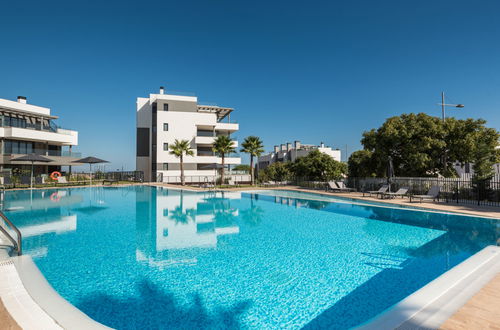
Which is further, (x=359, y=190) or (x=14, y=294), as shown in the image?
(x=359, y=190)

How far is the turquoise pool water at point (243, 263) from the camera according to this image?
12.8 feet

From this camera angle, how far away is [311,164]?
26.3m

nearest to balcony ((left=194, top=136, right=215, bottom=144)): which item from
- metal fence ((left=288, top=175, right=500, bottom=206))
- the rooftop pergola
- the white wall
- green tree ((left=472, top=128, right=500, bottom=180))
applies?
the rooftop pergola

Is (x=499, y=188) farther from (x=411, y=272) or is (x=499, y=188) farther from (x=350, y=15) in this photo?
(x=350, y=15)

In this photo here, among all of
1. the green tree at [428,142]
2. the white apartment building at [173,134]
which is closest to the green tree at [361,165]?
the green tree at [428,142]

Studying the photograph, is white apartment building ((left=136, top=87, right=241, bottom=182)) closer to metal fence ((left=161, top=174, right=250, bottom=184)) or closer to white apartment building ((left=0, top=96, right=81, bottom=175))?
metal fence ((left=161, top=174, right=250, bottom=184))

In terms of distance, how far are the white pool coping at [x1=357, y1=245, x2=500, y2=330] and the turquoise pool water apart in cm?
67

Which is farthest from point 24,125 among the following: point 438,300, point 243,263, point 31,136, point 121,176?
point 438,300

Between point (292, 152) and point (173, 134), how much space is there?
31.1 m

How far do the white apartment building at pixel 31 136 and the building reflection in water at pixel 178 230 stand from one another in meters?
21.5

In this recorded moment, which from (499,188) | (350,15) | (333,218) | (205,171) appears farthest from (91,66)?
(499,188)

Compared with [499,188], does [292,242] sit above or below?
below

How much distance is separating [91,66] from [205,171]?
18213 millimetres

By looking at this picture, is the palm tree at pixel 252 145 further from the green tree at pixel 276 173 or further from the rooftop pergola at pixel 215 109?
the green tree at pixel 276 173
